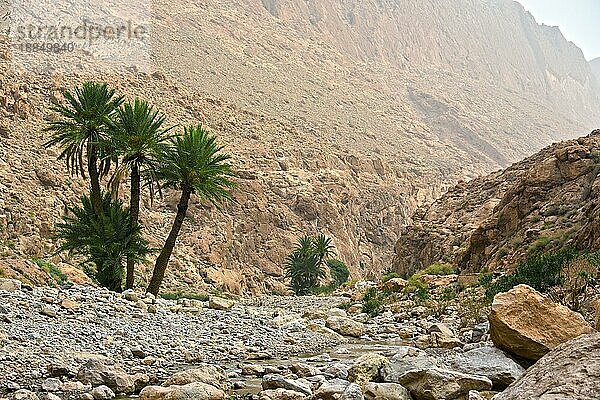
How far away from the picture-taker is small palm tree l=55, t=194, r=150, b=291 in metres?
18.2

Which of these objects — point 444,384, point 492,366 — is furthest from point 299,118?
point 444,384

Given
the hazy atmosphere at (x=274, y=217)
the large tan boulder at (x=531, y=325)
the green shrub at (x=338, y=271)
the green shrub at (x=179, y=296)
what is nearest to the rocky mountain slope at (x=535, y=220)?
the hazy atmosphere at (x=274, y=217)

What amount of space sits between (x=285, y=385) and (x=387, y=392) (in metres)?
1.48

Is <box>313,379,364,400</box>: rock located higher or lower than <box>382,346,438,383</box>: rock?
lower

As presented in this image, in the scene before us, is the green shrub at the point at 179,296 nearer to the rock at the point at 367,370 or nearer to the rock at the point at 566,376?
the rock at the point at 367,370

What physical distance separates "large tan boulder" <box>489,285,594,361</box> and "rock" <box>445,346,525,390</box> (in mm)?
194

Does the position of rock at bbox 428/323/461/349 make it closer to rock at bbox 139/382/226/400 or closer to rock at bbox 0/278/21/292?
rock at bbox 139/382/226/400

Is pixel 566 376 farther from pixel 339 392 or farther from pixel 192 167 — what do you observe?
pixel 192 167

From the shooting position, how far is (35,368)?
288 inches

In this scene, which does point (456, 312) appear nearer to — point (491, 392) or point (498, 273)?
point (498, 273)

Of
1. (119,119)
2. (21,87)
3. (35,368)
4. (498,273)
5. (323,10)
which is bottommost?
(35,368)

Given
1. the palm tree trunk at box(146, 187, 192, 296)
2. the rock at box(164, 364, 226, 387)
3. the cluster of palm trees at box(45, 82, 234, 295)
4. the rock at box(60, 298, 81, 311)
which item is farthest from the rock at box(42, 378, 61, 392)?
the palm tree trunk at box(146, 187, 192, 296)

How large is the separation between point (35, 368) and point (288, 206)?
43740 mm

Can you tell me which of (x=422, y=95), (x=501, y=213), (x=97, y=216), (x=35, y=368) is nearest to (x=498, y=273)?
(x=501, y=213)
